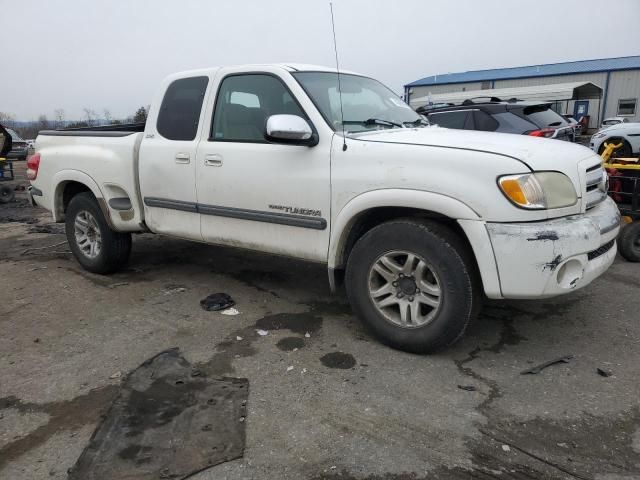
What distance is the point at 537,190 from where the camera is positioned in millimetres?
2934

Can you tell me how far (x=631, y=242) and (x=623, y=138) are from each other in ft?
25.2

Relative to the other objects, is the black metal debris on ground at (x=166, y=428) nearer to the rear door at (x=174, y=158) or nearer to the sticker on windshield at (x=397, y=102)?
the rear door at (x=174, y=158)

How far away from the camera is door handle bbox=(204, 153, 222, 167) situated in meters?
4.10

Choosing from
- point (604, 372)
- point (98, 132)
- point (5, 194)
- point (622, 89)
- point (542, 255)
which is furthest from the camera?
point (622, 89)

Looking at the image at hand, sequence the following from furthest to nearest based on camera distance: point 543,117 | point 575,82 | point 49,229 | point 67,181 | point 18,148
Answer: point 575,82 → point 18,148 → point 543,117 → point 49,229 → point 67,181

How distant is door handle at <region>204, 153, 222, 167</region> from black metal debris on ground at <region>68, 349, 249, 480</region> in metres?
1.65

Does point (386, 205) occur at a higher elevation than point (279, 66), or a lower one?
lower

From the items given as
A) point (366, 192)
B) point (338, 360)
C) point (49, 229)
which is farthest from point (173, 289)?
point (49, 229)

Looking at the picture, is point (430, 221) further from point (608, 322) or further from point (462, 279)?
point (608, 322)

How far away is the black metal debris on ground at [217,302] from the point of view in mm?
4402

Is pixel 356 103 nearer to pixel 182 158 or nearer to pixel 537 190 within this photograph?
pixel 182 158

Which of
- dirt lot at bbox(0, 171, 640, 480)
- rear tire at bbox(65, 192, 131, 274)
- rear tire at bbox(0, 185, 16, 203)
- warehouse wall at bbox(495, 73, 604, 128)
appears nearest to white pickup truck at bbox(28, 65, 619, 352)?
rear tire at bbox(65, 192, 131, 274)

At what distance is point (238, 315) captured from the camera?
4.23 meters

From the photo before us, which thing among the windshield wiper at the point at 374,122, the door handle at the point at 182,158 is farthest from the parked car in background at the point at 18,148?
the windshield wiper at the point at 374,122
